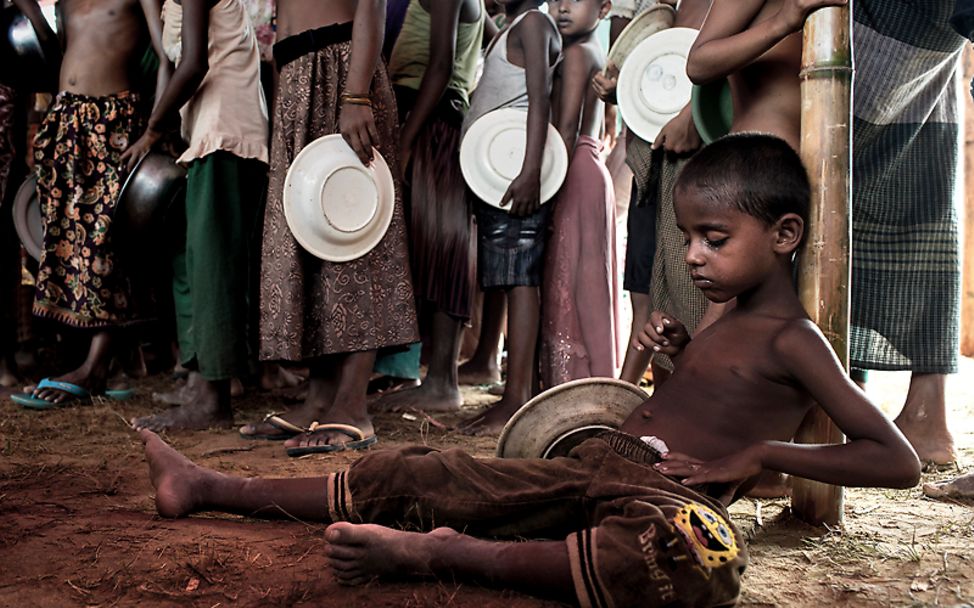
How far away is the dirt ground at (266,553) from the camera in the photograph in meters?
1.46

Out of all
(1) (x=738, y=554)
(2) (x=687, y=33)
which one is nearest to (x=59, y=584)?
(1) (x=738, y=554)

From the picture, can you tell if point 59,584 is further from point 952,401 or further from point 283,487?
point 952,401

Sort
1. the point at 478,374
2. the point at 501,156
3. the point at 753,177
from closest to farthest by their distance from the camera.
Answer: the point at 753,177 < the point at 501,156 < the point at 478,374

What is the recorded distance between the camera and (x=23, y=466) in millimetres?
2430

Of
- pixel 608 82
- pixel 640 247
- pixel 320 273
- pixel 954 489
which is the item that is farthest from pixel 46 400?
pixel 954 489

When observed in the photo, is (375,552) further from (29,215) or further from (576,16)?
(29,215)

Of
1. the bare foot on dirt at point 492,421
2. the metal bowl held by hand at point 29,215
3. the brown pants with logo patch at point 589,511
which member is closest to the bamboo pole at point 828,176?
the brown pants with logo patch at point 589,511

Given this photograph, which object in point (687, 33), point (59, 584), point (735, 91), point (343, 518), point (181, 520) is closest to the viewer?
point (59, 584)

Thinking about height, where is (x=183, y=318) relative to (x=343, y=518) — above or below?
above

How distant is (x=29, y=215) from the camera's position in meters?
4.16

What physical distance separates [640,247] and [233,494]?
74.7 inches

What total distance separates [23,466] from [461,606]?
1.64 metres

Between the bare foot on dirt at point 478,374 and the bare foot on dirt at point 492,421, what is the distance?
135cm

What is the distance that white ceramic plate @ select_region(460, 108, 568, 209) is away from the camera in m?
3.33
